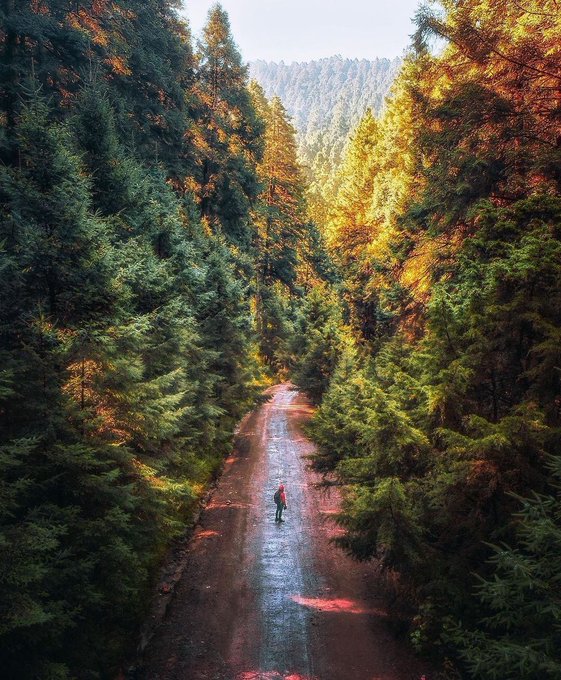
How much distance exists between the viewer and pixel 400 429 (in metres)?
9.00

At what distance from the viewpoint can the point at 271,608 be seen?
11.8 meters

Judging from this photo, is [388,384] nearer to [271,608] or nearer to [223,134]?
[271,608]

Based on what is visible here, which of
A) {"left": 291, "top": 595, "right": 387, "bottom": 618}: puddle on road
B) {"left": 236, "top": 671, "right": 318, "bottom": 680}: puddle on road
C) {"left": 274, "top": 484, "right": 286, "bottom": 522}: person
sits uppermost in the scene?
{"left": 274, "top": 484, "right": 286, "bottom": 522}: person

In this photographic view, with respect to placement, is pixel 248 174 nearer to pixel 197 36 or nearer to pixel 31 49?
pixel 197 36

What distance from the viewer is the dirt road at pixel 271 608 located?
31.8 feet

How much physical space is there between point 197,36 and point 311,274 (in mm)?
29274

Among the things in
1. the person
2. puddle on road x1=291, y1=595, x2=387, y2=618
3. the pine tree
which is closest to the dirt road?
puddle on road x1=291, y1=595, x2=387, y2=618

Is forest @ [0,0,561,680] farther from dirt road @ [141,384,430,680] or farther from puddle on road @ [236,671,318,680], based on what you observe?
puddle on road @ [236,671,318,680]

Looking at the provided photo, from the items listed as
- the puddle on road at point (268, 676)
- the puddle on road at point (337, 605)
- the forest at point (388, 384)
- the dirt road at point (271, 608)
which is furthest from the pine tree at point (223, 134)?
the puddle on road at point (268, 676)

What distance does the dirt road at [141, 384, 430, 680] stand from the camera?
9688mm

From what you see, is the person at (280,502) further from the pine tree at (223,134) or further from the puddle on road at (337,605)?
the pine tree at (223,134)

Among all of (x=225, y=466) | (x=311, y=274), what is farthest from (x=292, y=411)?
(x=311, y=274)

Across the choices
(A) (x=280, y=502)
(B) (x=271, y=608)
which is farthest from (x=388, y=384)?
(A) (x=280, y=502)

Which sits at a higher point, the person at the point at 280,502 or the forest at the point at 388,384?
the forest at the point at 388,384
